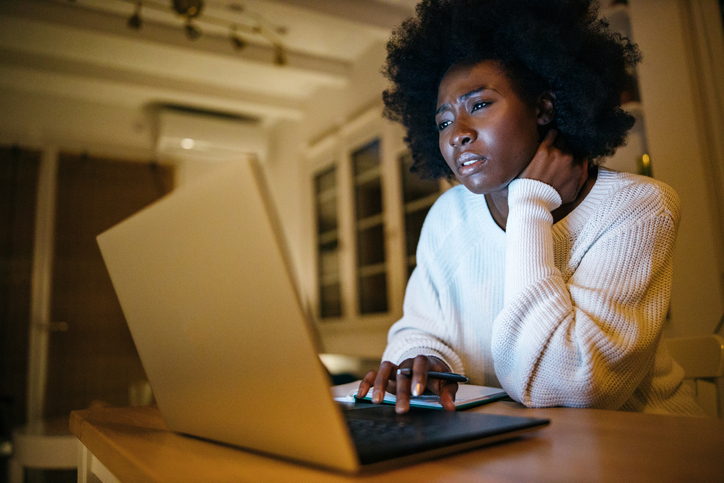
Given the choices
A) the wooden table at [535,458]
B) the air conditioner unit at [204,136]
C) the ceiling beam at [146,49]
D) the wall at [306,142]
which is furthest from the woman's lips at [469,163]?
the air conditioner unit at [204,136]

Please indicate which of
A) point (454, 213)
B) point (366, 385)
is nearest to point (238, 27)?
point (454, 213)

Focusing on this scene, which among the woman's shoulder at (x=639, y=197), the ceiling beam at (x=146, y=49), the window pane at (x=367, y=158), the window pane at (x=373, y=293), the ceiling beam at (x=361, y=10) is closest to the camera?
the woman's shoulder at (x=639, y=197)

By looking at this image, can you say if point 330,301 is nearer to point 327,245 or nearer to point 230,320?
point 327,245

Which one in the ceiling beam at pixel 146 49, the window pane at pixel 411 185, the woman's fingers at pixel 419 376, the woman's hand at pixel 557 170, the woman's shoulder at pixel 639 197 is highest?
the ceiling beam at pixel 146 49

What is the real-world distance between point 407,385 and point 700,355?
0.81 meters

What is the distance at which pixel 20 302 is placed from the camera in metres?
4.38

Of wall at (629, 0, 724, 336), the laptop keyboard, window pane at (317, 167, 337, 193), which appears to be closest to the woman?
the laptop keyboard

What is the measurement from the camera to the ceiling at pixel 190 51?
3236 millimetres

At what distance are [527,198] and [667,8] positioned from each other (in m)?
1.61

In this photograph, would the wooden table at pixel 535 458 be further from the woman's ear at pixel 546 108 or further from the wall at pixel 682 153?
the wall at pixel 682 153

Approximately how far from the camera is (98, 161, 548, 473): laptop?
13.5 inches

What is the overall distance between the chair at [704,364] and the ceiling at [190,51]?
278 cm

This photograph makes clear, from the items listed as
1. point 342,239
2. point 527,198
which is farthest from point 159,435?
point 342,239

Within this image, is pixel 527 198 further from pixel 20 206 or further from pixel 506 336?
pixel 20 206
